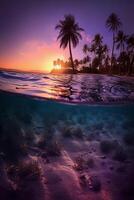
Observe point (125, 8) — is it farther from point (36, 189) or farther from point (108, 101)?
point (36, 189)

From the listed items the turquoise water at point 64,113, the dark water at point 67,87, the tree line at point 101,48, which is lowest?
the turquoise water at point 64,113

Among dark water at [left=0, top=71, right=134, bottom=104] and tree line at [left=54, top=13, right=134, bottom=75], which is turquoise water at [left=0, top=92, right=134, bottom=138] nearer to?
dark water at [left=0, top=71, right=134, bottom=104]

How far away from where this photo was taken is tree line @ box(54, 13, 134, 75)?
1431 centimetres

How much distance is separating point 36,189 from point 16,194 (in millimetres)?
795

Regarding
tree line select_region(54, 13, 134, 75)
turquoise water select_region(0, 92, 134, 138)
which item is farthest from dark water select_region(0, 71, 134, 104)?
turquoise water select_region(0, 92, 134, 138)

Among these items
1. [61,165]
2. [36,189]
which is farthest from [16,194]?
[61,165]

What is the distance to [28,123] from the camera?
18188mm

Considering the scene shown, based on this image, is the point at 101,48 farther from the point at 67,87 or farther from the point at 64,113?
the point at 67,87

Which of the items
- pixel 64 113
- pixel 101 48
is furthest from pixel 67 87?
pixel 101 48

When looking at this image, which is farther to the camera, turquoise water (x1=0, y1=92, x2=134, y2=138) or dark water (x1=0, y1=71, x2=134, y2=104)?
turquoise water (x1=0, y1=92, x2=134, y2=138)

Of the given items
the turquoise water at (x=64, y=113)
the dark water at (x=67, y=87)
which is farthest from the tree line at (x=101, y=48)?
the turquoise water at (x=64, y=113)

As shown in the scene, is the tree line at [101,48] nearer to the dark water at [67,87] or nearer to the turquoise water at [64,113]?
the dark water at [67,87]

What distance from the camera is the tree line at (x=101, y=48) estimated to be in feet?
46.9

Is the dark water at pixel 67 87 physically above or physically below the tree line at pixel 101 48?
below
